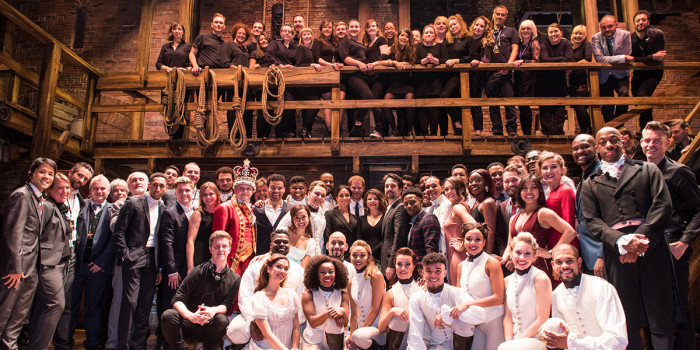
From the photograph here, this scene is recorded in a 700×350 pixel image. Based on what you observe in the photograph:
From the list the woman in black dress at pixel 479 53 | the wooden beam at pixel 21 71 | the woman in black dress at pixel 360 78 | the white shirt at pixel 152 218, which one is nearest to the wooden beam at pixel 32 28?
the wooden beam at pixel 21 71

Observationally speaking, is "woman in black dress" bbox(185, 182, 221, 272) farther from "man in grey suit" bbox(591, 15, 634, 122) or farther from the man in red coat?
"man in grey suit" bbox(591, 15, 634, 122)

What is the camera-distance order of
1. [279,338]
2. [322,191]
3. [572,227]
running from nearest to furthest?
[572,227] → [279,338] → [322,191]

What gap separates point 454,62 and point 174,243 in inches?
158

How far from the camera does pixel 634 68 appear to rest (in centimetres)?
645

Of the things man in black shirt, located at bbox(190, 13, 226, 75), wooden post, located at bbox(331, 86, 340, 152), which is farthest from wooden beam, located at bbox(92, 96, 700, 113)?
man in black shirt, located at bbox(190, 13, 226, 75)

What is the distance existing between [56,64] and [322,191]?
165 inches

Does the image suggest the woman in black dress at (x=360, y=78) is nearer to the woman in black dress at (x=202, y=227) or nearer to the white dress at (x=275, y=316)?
the woman in black dress at (x=202, y=227)

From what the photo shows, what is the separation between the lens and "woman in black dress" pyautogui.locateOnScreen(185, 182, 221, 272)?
176 inches

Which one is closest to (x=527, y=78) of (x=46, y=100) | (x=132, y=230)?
(x=132, y=230)

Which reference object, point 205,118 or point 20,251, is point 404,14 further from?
point 20,251

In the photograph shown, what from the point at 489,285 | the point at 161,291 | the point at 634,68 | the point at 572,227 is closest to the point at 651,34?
the point at 634,68

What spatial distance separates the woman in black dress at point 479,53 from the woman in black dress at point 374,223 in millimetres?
2282

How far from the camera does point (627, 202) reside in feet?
11.0

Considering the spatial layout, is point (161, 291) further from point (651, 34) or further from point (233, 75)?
point (651, 34)
